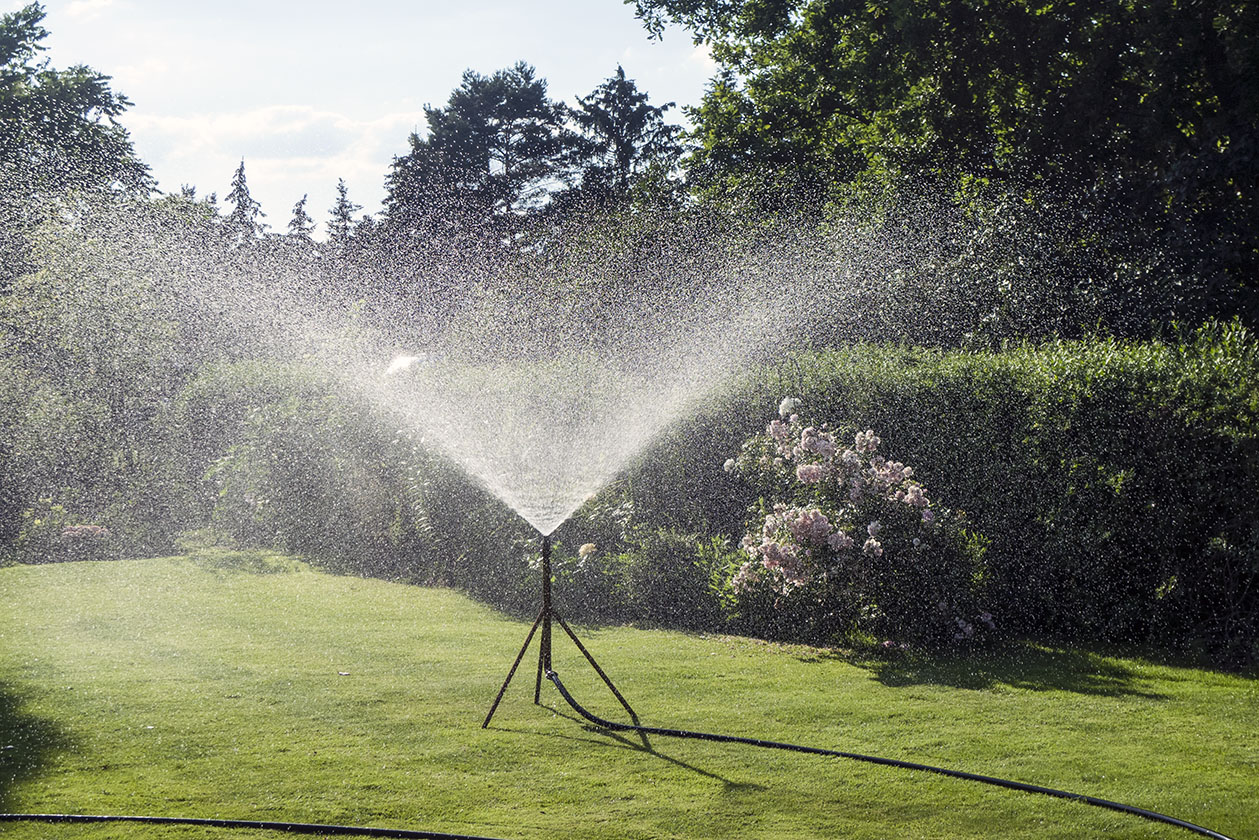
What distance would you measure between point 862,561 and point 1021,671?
54.1 inches

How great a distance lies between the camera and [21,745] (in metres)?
5.32

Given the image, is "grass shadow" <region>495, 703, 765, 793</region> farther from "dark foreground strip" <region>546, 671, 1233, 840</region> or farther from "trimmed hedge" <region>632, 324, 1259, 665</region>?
"trimmed hedge" <region>632, 324, 1259, 665</region>

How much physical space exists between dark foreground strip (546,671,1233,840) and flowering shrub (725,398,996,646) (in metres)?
2.44

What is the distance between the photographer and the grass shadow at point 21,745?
4.76 metres

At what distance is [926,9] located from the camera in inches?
616

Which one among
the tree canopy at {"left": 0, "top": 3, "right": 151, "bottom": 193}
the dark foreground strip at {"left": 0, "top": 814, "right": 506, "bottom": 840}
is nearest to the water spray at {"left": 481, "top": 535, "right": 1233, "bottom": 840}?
the dark foreground strip at {"left": 0, "top": 814, "right": 506, "bottom": 840}

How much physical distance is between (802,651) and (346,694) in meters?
3.43

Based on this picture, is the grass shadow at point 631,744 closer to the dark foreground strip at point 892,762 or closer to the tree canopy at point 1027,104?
the dark foreground strip at point 892,762

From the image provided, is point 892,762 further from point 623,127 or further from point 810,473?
point 623,127

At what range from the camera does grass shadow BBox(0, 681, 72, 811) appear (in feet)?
15.6

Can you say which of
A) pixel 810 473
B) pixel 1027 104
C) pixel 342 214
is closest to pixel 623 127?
pixel 342 214

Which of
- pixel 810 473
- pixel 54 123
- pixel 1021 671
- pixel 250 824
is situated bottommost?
pixel 250 824

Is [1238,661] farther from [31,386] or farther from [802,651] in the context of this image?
[31,386]

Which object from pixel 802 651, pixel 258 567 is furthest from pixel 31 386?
pixel 802 651
